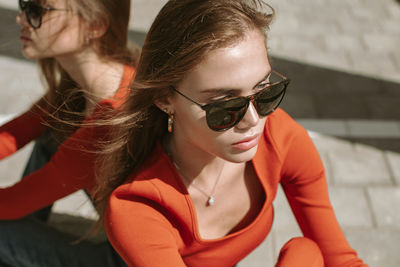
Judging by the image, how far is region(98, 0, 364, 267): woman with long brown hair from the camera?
1.16m

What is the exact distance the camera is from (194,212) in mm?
1394

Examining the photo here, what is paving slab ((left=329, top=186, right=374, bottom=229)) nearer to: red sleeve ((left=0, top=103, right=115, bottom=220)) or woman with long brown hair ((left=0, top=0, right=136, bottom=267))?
woman with long brown hair ((left=0, top=0, right=136, bottom=267))

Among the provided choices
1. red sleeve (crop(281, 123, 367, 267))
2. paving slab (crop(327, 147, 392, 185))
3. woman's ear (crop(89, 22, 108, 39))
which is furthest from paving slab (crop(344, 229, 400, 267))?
woman's ear (crop(89, 22, 108, 39))

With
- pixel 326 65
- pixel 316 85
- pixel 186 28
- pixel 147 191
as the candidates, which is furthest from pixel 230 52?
pixel 326 65

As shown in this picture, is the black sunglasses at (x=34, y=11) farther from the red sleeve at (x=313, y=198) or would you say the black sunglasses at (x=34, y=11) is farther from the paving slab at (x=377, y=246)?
the paving slab at (x=377, y=246)

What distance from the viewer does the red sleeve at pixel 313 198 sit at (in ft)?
4.92

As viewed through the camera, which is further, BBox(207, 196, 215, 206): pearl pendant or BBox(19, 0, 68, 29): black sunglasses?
BBox(19, 0, 68, 29): black sunglasses

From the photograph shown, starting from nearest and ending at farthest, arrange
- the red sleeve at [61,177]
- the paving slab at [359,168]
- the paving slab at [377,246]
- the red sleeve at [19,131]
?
the red sleeve at [61,177], the red sleeve at [19,131], the paving slab at [377,246], the paving slab at [359,168]

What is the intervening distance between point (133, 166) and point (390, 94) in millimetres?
3054

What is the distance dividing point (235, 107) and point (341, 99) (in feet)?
9.19

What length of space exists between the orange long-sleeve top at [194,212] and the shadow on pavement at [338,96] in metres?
1.89

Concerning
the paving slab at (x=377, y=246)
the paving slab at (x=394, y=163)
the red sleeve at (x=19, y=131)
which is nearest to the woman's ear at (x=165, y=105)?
the red sleeve at (x=19, y=131)

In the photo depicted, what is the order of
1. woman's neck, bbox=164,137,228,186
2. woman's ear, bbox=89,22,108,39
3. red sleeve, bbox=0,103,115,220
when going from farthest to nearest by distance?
woman's ear, bbox=89,22,108,39 < red sleeve, bbox=0,103,115,220 < woman's neck, bbox=164,137,228,186

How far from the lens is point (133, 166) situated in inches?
59.2
